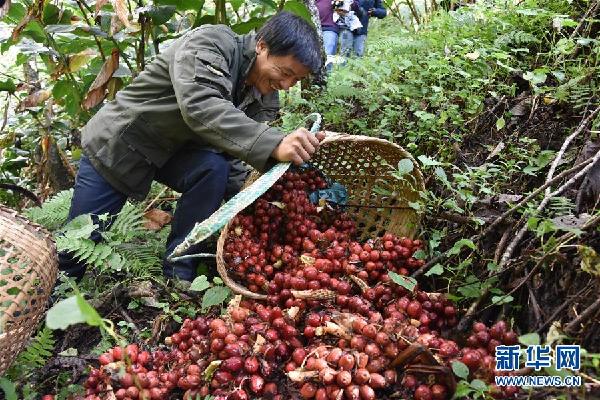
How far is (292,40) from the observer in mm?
2498

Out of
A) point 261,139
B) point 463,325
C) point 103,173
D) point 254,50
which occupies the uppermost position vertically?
point 254,50

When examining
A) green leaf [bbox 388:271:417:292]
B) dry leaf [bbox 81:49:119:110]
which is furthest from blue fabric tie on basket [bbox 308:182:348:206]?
dry leaf [bbox 81:49:119:110]

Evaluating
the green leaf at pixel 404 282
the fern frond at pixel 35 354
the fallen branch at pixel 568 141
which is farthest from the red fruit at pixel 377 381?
the fern frond at pixel 35 354

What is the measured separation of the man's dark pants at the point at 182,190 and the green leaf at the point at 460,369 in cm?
168

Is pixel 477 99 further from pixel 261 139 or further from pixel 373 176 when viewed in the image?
pixel 261 139

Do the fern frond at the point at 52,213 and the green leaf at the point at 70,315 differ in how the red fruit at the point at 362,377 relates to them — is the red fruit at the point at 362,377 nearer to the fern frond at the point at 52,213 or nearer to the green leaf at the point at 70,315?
the green leaf at the point at 70,315

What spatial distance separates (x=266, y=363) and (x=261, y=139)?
1.02 m

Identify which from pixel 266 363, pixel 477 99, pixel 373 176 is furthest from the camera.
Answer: pixel 477 99

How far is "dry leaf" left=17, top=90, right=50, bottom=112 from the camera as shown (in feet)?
13.5

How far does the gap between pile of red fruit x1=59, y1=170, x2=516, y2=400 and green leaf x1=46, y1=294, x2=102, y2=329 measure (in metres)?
0.27

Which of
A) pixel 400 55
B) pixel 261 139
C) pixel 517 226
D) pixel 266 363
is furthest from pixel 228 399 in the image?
pixel 400 55

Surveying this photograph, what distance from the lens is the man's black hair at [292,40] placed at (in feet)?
8.23

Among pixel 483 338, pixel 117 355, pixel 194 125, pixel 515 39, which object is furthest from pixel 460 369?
pixel 515 39

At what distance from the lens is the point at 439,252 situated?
2312 mm
